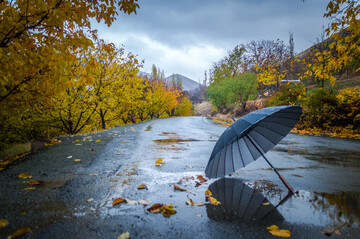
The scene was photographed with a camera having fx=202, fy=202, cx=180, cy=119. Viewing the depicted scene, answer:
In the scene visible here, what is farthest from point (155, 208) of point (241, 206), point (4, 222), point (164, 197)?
point (4, 222)

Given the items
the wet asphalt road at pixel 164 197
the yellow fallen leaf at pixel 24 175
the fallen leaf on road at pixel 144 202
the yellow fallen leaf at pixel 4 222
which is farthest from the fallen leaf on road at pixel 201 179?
the yellow fallen leaf at pixel 24 175

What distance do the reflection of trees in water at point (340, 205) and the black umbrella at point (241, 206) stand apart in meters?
0.58

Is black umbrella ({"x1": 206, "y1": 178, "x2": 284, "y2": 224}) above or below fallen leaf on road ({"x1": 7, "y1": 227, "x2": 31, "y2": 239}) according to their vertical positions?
below

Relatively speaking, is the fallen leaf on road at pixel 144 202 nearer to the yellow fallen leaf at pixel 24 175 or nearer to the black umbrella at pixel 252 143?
the black umbrella at pixel 252 143

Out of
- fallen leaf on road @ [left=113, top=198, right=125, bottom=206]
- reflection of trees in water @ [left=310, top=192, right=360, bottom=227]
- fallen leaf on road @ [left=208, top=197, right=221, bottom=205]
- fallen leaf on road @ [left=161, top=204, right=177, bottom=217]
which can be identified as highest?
fallen leaf on road @ [left=113, top=198, right=125, bottom=206]

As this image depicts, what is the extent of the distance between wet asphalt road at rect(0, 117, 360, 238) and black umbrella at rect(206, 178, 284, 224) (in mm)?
12

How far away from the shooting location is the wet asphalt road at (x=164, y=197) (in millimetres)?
1934

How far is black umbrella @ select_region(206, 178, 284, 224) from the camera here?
2188 mm

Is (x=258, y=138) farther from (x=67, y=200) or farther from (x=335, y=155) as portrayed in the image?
(x=335, y=155)

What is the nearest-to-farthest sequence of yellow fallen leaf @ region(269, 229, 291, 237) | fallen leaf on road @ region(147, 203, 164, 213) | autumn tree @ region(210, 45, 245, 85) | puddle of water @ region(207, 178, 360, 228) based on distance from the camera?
yellow fallen leaf @ region(269, 229, 291, 237), puddle of water @ region(207, 178, 360, 228), fallen leaf on road @ region(147, 203, 164, 213), autumn tree @ region(210, 45, 245, 85)

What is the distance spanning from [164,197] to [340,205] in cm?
218

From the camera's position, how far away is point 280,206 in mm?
2453

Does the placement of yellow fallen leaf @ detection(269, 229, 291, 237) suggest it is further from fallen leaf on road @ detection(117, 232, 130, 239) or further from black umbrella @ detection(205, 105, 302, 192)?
fallen leaf on road @ detection(117, 232, 130, 239)

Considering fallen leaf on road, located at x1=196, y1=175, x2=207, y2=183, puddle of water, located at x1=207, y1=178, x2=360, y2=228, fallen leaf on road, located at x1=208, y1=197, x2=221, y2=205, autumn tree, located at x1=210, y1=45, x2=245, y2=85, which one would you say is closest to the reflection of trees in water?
puddle of water, located at x1=207, y1=178, x2=360, y2=228
